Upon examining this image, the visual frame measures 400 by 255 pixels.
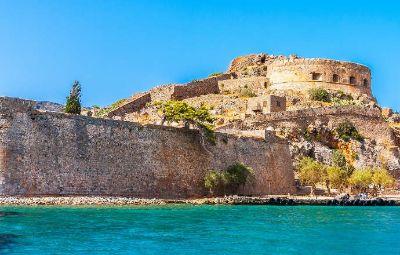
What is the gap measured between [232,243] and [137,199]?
49.0ft

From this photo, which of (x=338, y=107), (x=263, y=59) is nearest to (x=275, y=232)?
(x=338, y=107)

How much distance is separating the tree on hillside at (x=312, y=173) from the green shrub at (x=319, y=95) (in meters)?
10.5

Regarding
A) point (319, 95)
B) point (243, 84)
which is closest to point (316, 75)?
point (319, 95)

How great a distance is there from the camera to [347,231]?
28.0m

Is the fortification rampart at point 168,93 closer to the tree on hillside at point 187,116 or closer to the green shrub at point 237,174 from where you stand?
the tree on hillside at point 187,116

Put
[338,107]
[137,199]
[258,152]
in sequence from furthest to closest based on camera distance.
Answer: [338,107]
[258,152]
[137,199]

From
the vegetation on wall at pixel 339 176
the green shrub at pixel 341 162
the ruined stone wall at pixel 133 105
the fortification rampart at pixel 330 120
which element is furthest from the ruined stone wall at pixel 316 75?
the vegetation on wall at pixel 339 176

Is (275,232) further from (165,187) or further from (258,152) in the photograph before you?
(258,152)

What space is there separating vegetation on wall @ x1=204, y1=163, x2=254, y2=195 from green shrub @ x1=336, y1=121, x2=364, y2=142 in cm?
1285

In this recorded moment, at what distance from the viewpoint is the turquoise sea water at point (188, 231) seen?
872 inches

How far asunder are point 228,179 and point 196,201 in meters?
4.18

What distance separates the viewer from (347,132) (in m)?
56.6

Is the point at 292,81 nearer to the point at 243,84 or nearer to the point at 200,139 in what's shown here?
the point at 243,84

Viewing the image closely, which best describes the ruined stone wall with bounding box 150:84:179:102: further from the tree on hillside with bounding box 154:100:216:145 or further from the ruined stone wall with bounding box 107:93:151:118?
the tree on hillside with bounding box 154:100:216:145
